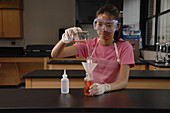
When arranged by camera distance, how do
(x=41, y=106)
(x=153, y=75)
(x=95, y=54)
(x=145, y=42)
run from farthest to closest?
(x=145, y=42)
(x=153, y=75)
(x=95, y=54)
(x=41, y=106)

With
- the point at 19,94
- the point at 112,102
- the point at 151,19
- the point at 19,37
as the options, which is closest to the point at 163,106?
the point at 112,102

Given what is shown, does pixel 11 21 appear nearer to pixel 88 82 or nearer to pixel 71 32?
pixel 71 32

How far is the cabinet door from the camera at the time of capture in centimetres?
551

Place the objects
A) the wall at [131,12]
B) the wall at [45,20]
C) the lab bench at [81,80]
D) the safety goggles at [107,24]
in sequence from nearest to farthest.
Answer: the safety goggles at [107,24], the lab bench at [81,80], the wall at [131,12], the wall at [45,20]

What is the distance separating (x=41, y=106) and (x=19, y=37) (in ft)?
16.7

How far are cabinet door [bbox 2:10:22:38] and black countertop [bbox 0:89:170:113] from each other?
15.3ft

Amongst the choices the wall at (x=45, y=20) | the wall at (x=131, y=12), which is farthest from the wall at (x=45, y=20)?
the wall at (x=131, y=12)

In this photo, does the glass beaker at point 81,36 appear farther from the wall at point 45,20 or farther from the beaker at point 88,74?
the wall at point 45,20

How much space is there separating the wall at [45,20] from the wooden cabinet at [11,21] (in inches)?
12.5

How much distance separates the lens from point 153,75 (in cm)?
202

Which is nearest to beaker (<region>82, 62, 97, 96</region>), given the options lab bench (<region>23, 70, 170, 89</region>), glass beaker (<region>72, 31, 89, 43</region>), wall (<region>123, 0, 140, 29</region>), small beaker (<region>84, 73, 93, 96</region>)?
small beaker (<region>84, 73, 93, 96</region>)

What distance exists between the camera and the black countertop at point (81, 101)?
96 centimetres

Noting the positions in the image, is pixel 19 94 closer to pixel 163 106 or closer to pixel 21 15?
pixel 163 106

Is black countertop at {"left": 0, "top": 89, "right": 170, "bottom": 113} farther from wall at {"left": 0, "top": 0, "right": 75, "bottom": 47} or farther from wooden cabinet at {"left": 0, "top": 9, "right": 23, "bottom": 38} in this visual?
wall at {"left": 0, "top": 0, "right": 75, "bottom": 47}
